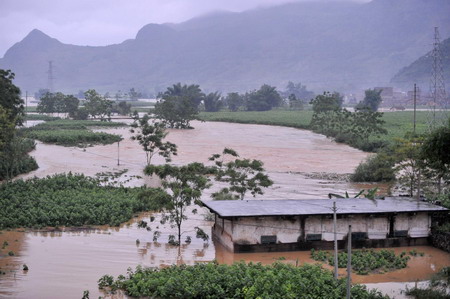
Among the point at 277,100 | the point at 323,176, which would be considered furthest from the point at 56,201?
the point at 277,100

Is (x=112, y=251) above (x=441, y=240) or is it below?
below

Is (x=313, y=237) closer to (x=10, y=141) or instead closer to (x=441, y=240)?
(x=441, y=240)

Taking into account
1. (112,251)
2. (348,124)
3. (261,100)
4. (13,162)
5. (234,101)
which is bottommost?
(112,251)

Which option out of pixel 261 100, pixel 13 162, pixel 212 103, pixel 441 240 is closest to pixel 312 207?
pixel 441 240

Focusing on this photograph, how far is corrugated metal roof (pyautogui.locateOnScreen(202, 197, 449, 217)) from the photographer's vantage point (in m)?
21.1

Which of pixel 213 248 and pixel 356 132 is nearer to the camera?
pixel 213 248

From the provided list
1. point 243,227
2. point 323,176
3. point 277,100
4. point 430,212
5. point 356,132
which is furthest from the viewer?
point 277,100

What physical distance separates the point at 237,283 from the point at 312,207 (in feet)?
24.0

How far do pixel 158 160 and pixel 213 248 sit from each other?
26.6m

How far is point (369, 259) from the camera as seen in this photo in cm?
1992

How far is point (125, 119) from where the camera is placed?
99000 millimetres

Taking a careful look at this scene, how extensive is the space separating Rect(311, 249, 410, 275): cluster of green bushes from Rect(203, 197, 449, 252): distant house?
746 millimetres

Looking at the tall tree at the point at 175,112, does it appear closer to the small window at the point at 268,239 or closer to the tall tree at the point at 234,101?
the tall tree at the point at 234,101

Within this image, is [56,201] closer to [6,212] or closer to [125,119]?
[6,212]
